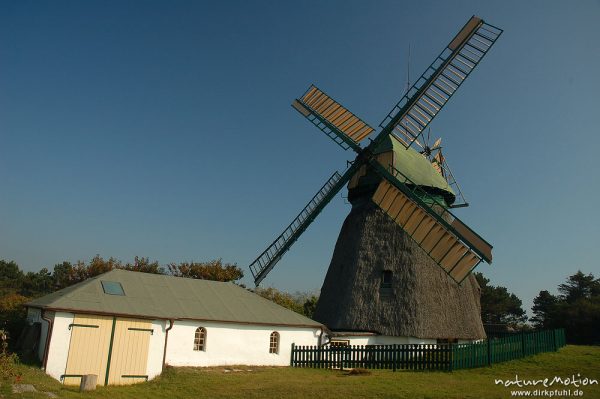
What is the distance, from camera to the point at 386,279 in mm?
21734

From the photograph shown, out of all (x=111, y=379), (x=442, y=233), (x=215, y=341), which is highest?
(x=442, y=233)

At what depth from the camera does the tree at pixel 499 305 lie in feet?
169

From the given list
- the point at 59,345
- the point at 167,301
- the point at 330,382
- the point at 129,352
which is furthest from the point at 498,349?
the point at 59,345

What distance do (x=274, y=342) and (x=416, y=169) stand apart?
11516 millimetres

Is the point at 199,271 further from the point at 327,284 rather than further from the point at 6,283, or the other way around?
the point at 6,283

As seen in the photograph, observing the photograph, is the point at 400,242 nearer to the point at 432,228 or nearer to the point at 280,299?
the point at 432,228

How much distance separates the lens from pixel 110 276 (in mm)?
17891

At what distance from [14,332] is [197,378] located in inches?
367

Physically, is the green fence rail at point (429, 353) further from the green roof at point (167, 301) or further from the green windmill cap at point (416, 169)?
the green windmill cap at point (416, 169)

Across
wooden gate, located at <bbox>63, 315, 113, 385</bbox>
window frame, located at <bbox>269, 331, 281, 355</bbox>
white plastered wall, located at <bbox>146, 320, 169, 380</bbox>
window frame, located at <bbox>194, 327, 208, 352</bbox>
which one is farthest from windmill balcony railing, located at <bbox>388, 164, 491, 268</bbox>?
wooden gate, located at <bbox>63, 315, 113, 385</bbox>

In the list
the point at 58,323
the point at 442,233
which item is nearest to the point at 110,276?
the point at 58,323

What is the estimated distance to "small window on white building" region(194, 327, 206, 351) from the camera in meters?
17.2

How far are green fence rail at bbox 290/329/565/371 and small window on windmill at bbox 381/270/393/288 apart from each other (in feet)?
10.9

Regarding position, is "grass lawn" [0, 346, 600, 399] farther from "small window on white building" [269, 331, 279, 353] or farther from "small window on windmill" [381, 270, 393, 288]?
"small window on windmill" [381, 270, 393, 288]
